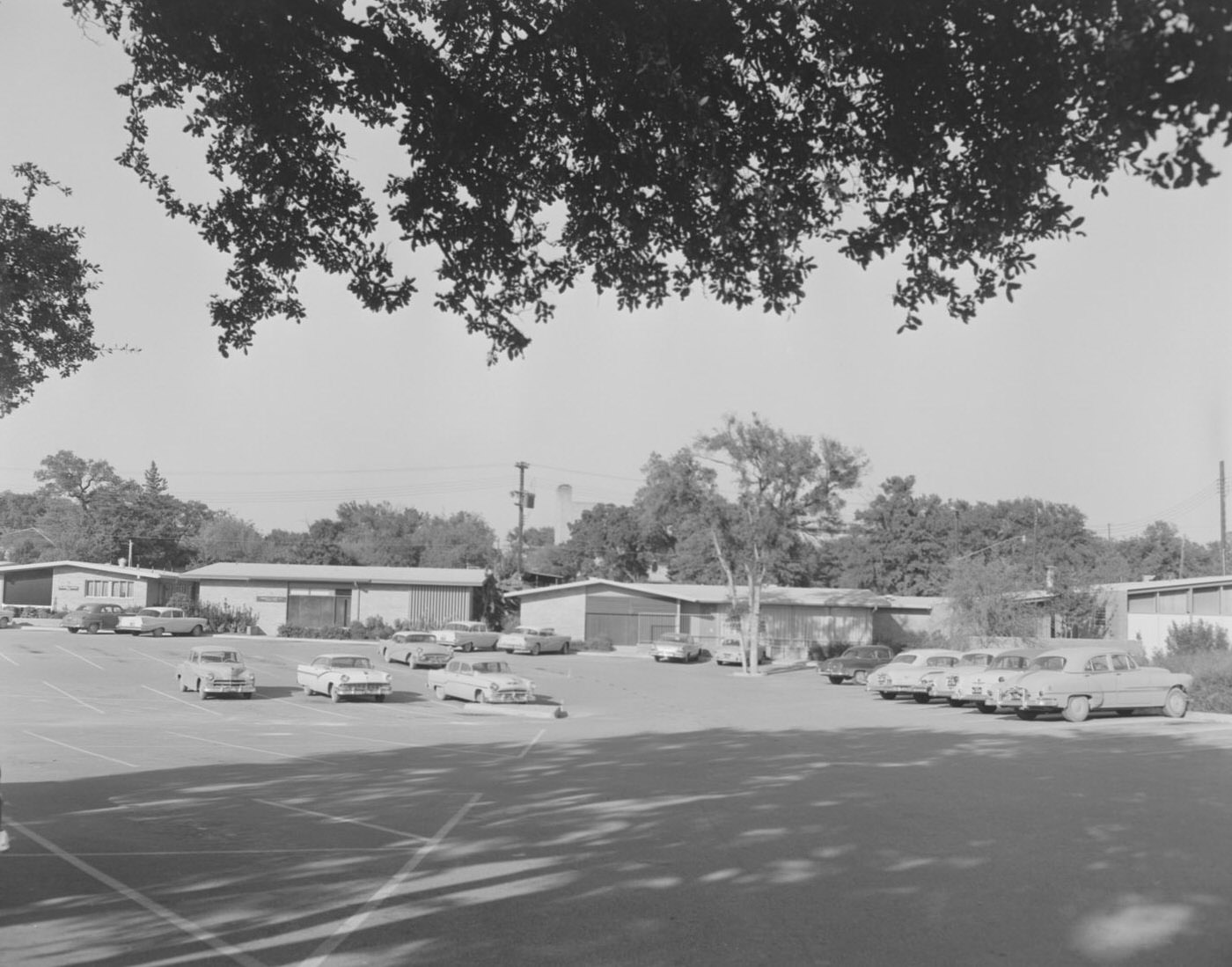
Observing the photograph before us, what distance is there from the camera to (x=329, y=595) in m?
62.7

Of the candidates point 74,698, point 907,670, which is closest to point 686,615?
point 907,670

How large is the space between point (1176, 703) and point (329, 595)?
155ft

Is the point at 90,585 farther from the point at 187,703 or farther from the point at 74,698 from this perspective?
the point at 187,703

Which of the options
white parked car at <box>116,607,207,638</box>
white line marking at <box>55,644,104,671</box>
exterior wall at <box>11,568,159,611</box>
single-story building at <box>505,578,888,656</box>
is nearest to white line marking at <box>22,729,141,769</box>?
white line marking at <box>55,644,104,671</box>

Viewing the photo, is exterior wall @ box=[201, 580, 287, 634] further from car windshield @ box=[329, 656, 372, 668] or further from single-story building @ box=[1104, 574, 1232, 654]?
single-story building @ box=[1104, 574, 1232, 654]

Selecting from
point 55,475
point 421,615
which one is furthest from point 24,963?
point 55,475

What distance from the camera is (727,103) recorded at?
7.58 m

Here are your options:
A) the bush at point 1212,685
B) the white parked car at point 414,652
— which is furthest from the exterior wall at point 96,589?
the bush at point 1212,685

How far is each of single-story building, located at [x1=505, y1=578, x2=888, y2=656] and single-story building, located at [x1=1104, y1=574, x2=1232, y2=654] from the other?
49.1ft

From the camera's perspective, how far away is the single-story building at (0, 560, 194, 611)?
63.8m

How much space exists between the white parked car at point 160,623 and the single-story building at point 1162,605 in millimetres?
44639

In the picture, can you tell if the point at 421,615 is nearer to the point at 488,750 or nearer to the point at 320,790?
the point at 488,750

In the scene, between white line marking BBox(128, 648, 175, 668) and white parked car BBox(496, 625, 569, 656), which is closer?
white line marking BBox(128, 648, 175, 668)

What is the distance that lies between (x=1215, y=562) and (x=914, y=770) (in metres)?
108
